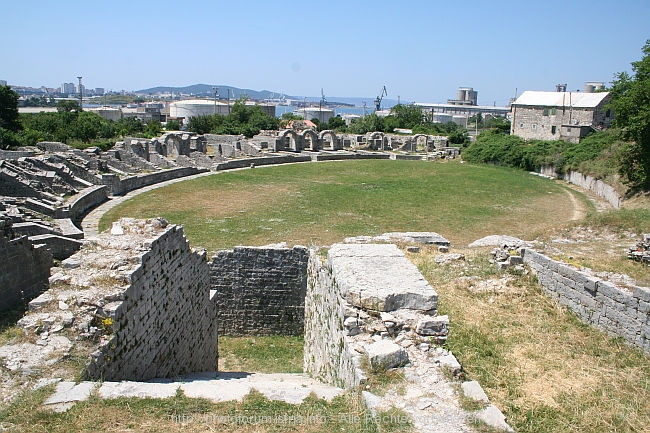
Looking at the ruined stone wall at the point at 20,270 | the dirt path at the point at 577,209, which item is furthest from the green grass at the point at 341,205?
the ruined stone wall at the point at 20,270

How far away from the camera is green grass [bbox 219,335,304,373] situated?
9727 mm

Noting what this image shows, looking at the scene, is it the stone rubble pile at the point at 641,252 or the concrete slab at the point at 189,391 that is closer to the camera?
the concrete slab at the point at 189,391

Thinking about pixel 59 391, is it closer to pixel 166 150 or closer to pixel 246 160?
pixel 246 160

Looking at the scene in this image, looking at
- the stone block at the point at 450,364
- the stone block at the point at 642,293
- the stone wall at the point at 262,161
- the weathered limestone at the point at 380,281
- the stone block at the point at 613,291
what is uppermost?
the stone wall at the point at 262,161

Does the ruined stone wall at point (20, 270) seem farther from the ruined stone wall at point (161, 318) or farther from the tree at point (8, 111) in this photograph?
the tree at point (8, 111)

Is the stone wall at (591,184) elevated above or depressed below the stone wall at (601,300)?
above

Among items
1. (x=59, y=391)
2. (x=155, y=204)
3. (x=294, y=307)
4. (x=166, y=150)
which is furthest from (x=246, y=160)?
(x=59, y=391)

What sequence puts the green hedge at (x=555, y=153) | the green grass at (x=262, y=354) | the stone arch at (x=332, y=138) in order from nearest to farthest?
the green grass at (x=262, y=354) < the green hedge at (x=555, y=153) < the stone arch at (x=332, y=138)

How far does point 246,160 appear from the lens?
34.1 metres

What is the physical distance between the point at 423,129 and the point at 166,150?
1224 inches

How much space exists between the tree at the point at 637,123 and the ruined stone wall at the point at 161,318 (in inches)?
811

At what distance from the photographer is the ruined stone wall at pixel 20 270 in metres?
8.43

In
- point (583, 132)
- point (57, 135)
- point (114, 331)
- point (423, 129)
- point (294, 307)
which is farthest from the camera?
point (423, 129)

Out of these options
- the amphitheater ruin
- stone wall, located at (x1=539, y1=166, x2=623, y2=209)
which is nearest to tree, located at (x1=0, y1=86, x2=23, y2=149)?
the amphitheater ruin
